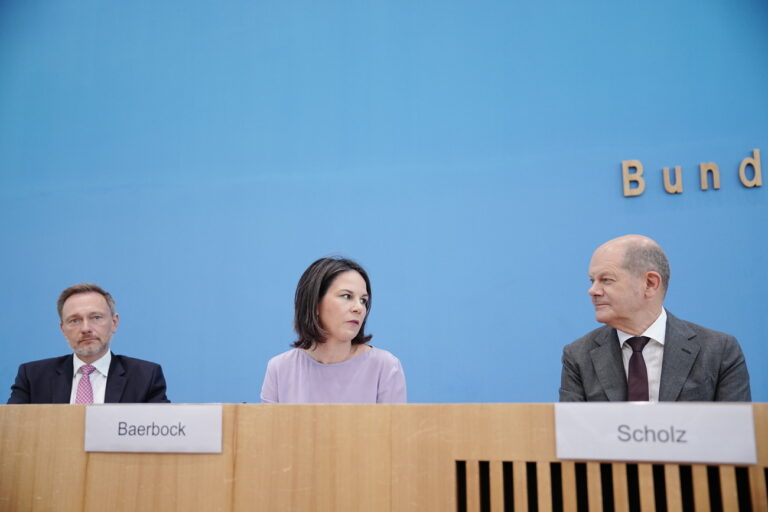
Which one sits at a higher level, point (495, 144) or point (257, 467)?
point (495, 144)

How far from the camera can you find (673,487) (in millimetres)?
991

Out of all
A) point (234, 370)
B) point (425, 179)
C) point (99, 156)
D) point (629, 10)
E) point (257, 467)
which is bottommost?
point (257, 467)

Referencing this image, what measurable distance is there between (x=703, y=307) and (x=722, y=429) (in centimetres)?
170

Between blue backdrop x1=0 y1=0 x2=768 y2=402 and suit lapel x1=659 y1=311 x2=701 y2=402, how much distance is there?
78 centimetres

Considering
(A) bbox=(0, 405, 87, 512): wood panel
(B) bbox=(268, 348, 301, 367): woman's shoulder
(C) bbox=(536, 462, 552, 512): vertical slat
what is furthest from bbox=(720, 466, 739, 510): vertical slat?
(B) bbox=(268, 348, 301, 367): woman's shoulder

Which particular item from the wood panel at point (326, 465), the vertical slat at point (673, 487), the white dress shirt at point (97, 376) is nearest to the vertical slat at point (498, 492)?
the wood panel at point (326, 465)

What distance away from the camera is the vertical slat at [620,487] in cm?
101

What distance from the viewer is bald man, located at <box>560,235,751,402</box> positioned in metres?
1.74

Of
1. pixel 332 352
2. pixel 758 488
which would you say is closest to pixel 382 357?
pixel 332 352

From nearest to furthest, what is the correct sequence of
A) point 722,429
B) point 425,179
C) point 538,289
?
point 722,429 < point 538,289 < point 425,179

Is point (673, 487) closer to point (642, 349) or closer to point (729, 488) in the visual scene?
point (729, 488)

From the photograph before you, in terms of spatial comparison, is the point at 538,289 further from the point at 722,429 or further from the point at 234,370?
the point at 722,429

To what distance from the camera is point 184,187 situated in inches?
126

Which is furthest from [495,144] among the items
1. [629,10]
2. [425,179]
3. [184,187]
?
[184,187]
